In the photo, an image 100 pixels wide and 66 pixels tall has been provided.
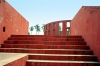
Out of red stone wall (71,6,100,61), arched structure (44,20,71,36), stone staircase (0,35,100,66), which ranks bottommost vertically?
stone staircase (0,35,100,66)

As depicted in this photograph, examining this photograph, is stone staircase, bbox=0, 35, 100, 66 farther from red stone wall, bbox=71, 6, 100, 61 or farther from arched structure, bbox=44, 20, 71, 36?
arched structure, bbox=44, 20, 71, 36

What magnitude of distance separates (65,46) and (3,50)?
8.36ft

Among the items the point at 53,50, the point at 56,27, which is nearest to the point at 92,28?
the point at 53,50

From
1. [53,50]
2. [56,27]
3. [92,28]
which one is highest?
[56,27]

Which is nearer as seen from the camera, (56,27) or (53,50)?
(53,50)

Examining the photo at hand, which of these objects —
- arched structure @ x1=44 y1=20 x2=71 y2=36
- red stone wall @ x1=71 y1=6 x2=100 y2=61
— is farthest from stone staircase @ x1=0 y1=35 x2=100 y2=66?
arched structure @ x1=44 y1=20 x2=71 y2=36

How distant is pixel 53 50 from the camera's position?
4.76 m

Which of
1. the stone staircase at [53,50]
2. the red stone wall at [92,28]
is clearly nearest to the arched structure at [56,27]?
the stone staircase at [53,50]

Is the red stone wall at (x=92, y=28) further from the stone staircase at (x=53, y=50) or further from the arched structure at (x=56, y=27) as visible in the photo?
the arched structure at (x=56, y=27)

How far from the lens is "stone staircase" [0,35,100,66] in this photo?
374cm

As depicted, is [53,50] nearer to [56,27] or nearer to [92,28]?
[92,28]

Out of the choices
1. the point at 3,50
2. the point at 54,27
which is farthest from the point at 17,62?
the point at 54,27

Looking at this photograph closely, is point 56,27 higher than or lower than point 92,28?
higher

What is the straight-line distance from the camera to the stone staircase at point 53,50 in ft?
12.3
